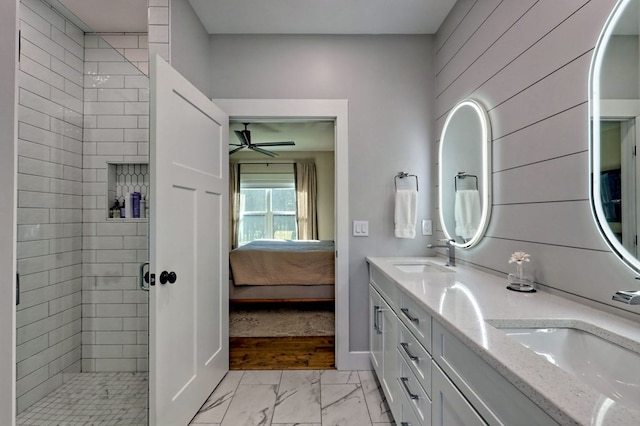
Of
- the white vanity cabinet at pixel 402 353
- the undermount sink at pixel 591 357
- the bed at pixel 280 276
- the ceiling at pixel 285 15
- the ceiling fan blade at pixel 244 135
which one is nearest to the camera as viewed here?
the undermount sink at pixel 591 357

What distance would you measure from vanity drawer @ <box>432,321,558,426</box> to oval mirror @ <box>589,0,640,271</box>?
0.60 metres

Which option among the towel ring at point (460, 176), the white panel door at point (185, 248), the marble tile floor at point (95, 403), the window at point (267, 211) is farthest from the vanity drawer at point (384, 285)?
the window at point (267, 211)

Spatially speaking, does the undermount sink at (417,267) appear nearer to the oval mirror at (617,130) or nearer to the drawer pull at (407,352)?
the drawer pull at (407,352)

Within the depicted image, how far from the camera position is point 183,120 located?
1.61 meters

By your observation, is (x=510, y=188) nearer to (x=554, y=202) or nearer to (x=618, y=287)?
(x=554, y=202)

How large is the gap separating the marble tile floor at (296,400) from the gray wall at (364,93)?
339 mm

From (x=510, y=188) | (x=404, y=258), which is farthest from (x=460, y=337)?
(x=404, y=258)

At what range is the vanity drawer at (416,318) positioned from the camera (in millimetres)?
1107

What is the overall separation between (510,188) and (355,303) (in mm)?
1370

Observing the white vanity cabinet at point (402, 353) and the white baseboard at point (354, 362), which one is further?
the white baseboard at point (354, 362)

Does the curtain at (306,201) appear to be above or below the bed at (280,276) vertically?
above

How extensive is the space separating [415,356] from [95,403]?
1.91m

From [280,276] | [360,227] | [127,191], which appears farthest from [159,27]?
[280,276]

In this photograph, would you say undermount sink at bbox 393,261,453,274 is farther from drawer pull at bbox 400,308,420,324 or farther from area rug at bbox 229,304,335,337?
area rug at bbox 229,304,335,337
